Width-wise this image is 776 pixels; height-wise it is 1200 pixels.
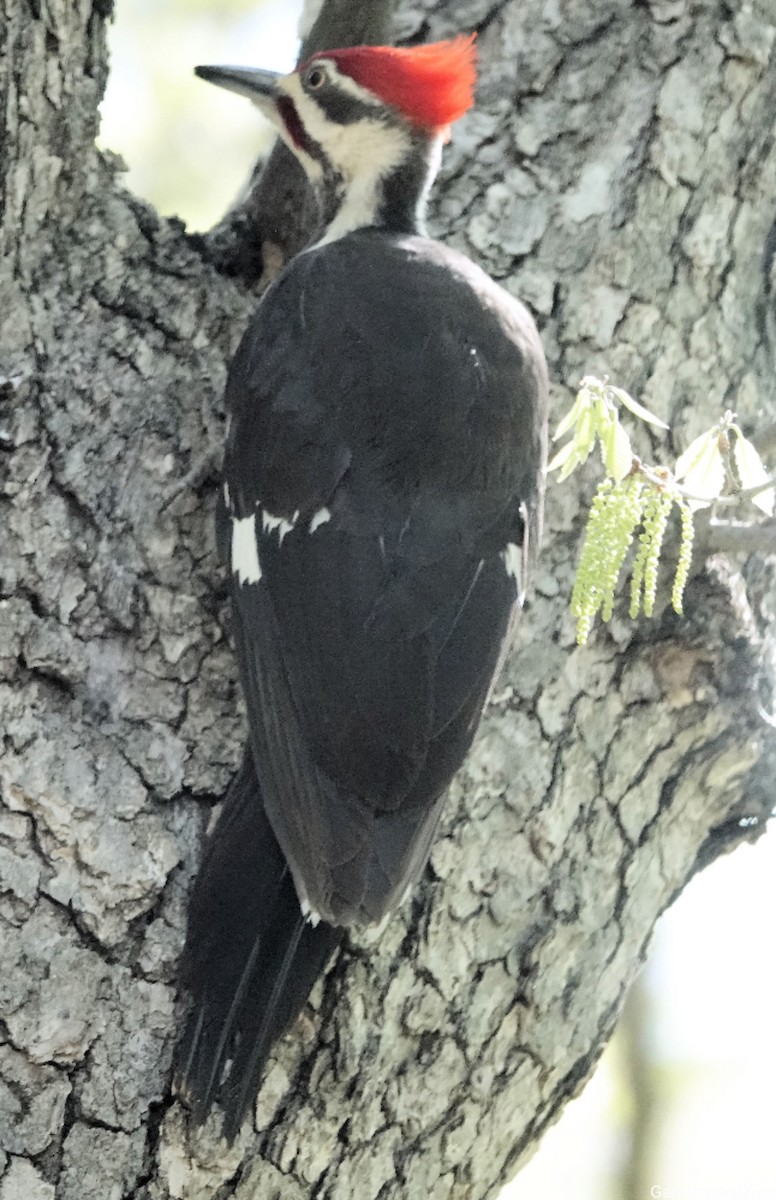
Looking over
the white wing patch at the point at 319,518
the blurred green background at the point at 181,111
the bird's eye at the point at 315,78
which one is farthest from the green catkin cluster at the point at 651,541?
the blurred green background at the point at 181,111

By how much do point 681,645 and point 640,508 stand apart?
417mm

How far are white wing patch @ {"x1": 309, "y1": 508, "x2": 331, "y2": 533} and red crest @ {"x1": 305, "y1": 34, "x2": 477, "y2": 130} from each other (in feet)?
2.68

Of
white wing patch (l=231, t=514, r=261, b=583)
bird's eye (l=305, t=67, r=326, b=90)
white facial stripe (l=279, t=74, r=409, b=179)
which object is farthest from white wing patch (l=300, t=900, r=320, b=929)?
bird's eye (l=305, t=67, r=326, b=90)

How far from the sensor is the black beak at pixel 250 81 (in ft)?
8.28

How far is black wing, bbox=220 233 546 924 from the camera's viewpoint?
1742 millimetres

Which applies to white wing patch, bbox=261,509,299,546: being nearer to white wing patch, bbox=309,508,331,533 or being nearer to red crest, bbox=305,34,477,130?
white wing patch, bbox=309,508,331,533

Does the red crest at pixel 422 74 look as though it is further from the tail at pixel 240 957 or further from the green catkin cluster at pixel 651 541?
the tail at pixel 240 957

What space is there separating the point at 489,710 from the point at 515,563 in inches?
8.4

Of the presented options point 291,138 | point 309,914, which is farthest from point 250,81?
point 309,914

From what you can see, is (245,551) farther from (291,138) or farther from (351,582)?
(291,138)

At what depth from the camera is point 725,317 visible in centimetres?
232

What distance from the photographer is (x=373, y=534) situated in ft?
6.16

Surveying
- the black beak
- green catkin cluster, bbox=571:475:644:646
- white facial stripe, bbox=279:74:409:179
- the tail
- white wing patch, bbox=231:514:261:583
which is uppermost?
the black beak

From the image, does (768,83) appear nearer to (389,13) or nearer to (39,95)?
(389,13)
